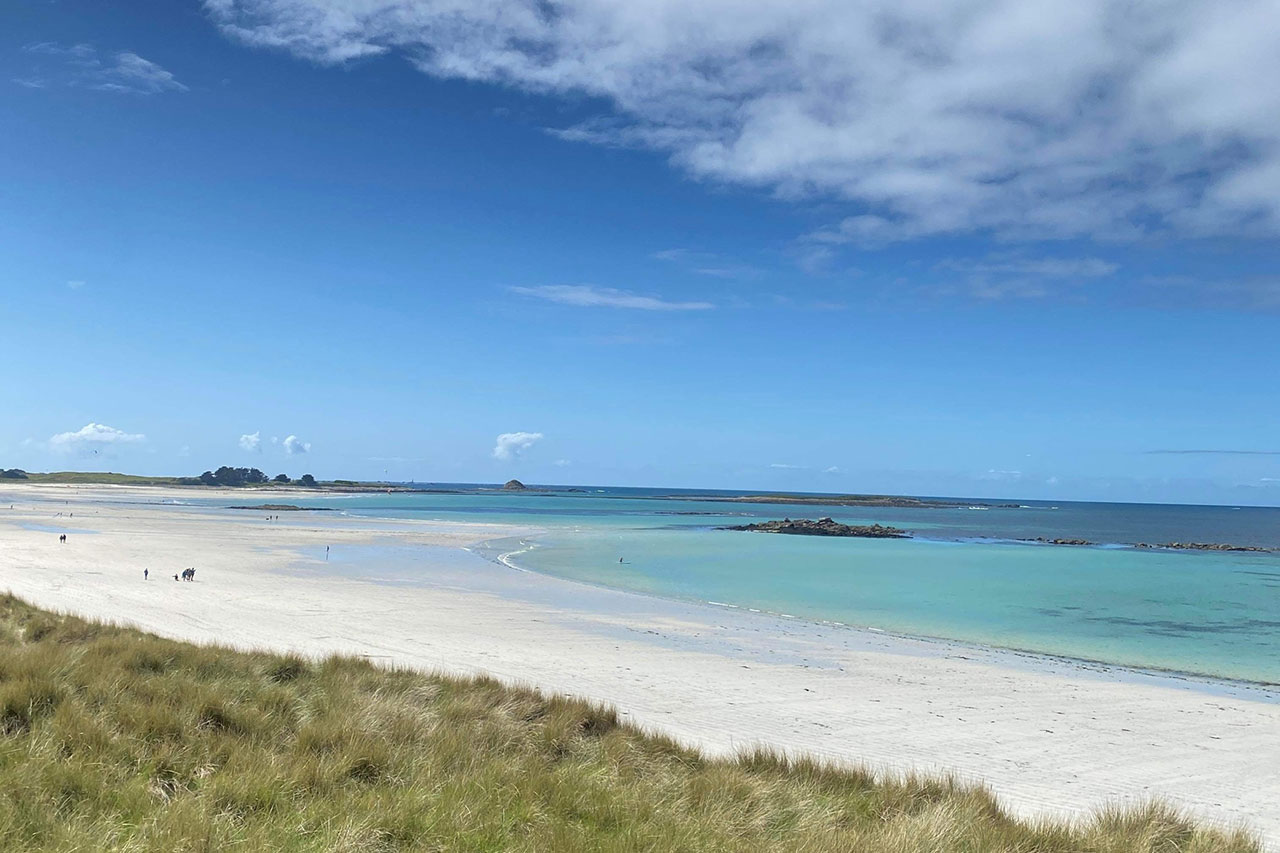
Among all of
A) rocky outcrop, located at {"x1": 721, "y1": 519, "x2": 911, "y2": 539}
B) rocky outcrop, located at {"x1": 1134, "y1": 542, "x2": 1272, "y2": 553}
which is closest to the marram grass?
rocky outcrop, located at {"x1": 721, "y1": 519, "x2": 911, "y2": 539}

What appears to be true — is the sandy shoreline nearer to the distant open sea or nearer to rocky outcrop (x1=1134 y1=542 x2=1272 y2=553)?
the distant open sea

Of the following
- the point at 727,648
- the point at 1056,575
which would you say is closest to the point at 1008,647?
the point at 727,648

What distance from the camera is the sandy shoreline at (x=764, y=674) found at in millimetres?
10305

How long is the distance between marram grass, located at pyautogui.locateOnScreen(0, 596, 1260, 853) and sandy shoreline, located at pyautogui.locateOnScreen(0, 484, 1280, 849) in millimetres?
2626

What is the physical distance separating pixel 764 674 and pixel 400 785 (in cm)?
1064

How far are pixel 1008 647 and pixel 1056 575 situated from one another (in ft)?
74.2

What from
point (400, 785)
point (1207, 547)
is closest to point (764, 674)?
point (400, 785)

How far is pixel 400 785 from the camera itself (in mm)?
5973

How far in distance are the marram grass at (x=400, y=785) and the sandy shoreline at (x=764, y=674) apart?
2626 mm

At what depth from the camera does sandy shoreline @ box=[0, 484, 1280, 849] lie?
10.3 meters

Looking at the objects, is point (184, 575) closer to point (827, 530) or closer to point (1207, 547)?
point (827, 530)

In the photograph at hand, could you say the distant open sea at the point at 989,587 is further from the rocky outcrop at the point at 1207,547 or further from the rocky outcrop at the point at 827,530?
the rocky outcrop at the point at 827,530

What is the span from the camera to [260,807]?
17.6 ft

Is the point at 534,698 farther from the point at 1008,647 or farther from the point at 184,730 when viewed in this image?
the point at 1008,647
